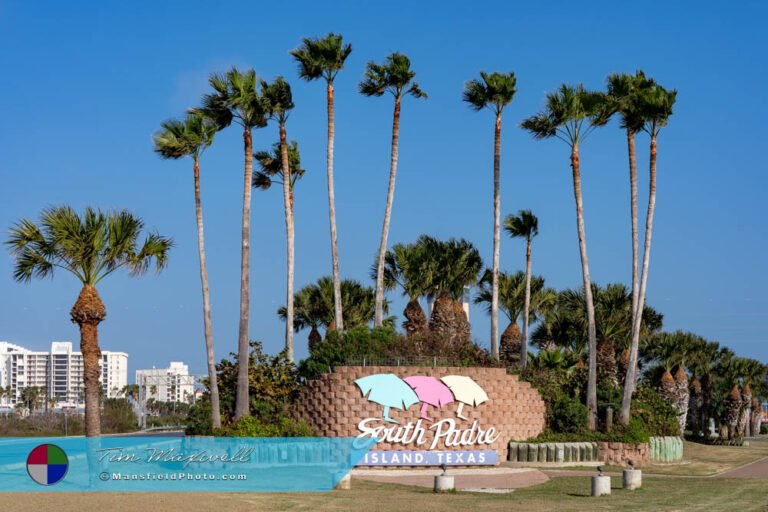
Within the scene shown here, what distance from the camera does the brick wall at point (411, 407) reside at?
124 feet

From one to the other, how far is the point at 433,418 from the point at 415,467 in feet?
6.56

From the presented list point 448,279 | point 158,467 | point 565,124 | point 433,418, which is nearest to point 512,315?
point 448,279

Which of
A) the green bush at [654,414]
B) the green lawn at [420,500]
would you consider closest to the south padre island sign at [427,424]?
the green lawn at [420,500]

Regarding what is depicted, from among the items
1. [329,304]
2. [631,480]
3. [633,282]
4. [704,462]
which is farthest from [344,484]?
[329,304]

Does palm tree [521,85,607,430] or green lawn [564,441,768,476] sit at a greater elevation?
palm tree [521,85,607,430]

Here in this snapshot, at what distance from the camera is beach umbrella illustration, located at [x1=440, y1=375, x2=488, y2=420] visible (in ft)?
127

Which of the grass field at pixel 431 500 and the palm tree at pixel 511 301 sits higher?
the palm tree at pixel 511 301

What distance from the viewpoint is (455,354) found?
1631 inches

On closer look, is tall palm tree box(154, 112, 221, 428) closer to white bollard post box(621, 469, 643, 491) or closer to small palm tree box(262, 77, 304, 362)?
small palm tree box(262, 77, 304, 362)

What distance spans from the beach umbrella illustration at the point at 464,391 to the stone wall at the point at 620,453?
247 inches

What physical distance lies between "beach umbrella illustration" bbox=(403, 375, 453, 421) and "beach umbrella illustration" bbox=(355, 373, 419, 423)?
0.24 meters

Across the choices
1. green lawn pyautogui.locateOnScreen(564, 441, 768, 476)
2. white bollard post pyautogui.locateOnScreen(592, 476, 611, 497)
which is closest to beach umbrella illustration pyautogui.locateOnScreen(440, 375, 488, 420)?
green lawn pyautogui.locateOnScreen(564, 441, 768, 476)

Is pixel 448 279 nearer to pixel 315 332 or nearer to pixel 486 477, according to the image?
pixel 315 332

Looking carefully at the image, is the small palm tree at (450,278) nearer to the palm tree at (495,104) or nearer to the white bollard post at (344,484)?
the palm tree at (495,104)
